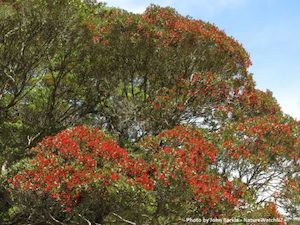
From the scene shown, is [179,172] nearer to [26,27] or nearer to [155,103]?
[155,103]

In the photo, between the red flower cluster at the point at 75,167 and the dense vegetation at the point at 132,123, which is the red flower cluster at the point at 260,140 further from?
the red flower cluster at the point at 75,167

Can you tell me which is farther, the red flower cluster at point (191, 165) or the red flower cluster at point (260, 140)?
the red flower cluster at point (260, 140)

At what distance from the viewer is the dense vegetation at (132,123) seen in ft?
39.7

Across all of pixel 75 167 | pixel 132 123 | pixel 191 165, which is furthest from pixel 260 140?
pixel 75 167

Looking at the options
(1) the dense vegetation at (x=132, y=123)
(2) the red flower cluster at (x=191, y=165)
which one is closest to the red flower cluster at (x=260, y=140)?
(1) the dense vegetation at (x=132, y=123)

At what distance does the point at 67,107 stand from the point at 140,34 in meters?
5.88

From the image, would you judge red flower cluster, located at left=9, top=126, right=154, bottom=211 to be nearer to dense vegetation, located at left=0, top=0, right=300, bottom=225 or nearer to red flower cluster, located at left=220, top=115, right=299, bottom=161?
dense vegetation, located at left=0, top=0, right=300, bottom=225

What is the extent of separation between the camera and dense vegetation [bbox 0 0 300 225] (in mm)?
12102

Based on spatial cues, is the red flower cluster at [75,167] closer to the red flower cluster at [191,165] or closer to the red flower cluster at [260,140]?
the red flower cluster at [191,165]

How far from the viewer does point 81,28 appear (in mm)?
17891

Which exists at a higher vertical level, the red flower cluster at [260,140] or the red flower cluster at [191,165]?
the red flower cluster at [260,140]

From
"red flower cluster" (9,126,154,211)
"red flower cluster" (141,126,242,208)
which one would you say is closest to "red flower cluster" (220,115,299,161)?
"red flower cluster" (141,126,242,208)

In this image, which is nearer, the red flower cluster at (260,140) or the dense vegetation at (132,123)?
the dense vegetation at (132,123)

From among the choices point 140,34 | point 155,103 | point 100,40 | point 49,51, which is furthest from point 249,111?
point 49,51
